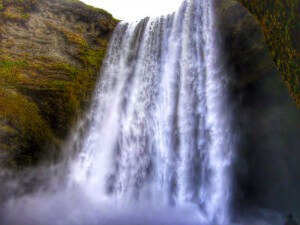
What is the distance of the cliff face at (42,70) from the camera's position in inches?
460

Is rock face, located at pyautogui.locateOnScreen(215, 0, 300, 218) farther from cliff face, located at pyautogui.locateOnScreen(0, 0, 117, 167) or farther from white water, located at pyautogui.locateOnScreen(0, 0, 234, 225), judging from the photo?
cliff face, located at pyautogui.locateOnScreen(0, 0, 117, 167)

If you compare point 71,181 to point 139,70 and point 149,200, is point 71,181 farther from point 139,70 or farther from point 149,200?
point 139,70

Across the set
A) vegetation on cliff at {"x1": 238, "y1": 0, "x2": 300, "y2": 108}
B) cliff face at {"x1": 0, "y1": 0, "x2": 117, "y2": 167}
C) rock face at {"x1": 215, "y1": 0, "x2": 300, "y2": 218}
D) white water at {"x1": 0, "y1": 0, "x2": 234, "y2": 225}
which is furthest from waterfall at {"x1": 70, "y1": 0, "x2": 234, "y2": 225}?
vegetation on cliff at {"x1": 238, "y1": 0, "x2": 300, "y2": 108}

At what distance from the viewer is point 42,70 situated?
1299 centimetres

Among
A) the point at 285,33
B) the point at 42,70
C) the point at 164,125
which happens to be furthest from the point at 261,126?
the point at 42,70

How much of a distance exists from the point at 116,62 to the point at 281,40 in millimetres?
9836

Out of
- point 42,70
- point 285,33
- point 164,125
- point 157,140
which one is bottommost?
point 157,140

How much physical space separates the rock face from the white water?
0.54 m

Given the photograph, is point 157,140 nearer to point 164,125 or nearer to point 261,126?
point 164,125

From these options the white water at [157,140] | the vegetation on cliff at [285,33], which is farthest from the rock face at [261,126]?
the vegetation on cliff at [285,33]

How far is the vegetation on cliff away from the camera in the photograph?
18.7 feet

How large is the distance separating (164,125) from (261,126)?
3.78 m

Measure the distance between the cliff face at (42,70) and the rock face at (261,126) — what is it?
24.2 ft

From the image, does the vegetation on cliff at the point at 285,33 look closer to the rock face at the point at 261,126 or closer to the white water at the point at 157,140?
the rock face at the point at 261,126
